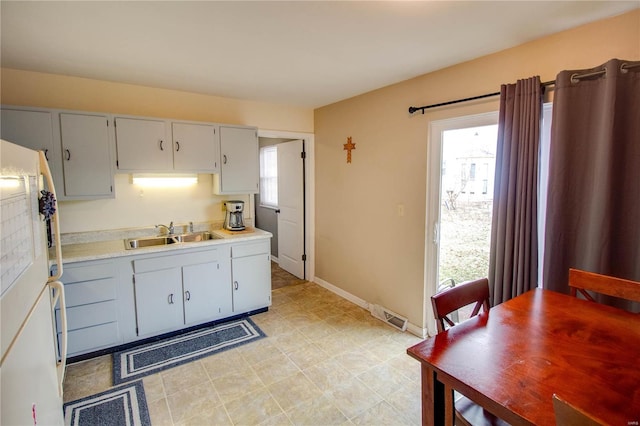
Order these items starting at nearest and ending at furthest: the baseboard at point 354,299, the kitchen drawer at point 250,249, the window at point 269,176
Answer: the baseboard at point 354,299 < the kitchen drawer at point 250,249 < the window at point 269,176

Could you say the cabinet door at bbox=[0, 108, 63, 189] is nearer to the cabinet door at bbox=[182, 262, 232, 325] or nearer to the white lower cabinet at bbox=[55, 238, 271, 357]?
the white lower cabinet at bbox=[55, 238, 271, 357]

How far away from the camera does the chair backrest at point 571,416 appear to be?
→ 76cm

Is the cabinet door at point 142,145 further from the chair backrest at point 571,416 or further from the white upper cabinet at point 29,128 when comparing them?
the chair backrest at point 571,416

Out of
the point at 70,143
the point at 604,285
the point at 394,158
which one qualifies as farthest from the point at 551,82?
the point at 70,143

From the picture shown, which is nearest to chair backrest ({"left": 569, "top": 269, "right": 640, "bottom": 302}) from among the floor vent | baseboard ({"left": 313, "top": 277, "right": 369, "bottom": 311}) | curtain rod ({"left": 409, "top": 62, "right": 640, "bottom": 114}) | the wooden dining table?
the wooden dining table

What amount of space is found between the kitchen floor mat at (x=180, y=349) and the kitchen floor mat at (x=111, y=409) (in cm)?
16

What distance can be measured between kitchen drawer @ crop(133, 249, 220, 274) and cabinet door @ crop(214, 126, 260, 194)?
0.74 metres

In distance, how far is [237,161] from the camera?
11.8 ft

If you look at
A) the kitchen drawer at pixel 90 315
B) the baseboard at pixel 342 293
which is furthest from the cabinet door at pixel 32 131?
the baseboard at pixel 342 293

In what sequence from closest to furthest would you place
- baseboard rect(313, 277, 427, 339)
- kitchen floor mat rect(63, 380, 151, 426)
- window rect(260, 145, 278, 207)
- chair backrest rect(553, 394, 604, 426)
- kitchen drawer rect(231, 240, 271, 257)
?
chair backrest rect(553, 394, 604, 426) < kitchen floor mat rect(63, 380, 151, 426) < baseboard rect(313, 277, 427, 339) < kitchen drawer rect(231, 240, 271, 257) < window rect(260, 145, 278, 207)

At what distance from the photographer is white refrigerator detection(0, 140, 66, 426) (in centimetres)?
81

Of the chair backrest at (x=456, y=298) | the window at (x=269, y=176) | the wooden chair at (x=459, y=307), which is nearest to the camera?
the wooden chair at (x=459, y=307)

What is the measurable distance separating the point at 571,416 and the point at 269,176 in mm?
5064

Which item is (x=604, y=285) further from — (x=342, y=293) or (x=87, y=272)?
(x=87, y=272)
